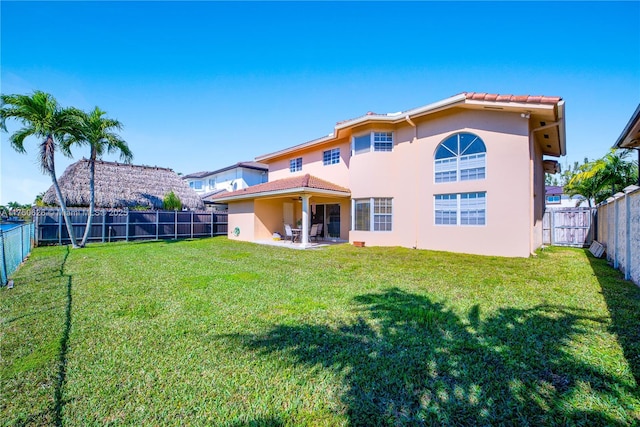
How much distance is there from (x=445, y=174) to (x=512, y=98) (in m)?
3.77

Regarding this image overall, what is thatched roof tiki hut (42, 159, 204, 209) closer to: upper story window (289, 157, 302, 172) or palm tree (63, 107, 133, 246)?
palm tree (63, 107, 133, 246)

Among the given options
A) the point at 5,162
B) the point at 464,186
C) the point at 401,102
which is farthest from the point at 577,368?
the point at 5,162

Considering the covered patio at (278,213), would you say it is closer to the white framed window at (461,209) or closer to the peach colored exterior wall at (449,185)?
the peach colored exterior wall at (449,185)

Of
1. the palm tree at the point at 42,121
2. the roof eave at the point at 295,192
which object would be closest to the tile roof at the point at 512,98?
the roof eave at the point at 295,192

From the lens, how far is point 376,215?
15031 mm

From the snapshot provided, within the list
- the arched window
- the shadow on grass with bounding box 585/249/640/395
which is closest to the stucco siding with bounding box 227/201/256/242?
the arched window

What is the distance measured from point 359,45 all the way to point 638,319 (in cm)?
1250

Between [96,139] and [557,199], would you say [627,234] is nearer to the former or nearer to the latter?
[96,139]

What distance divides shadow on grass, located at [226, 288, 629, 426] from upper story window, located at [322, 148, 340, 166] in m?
13.5

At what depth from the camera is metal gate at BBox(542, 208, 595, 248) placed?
1488 cm

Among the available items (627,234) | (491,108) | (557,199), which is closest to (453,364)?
(627,234)

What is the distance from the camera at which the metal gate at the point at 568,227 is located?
14875mm

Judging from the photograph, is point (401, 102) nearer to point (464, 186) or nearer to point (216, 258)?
point (464, 186)

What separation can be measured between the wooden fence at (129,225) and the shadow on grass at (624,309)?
72.5ft
